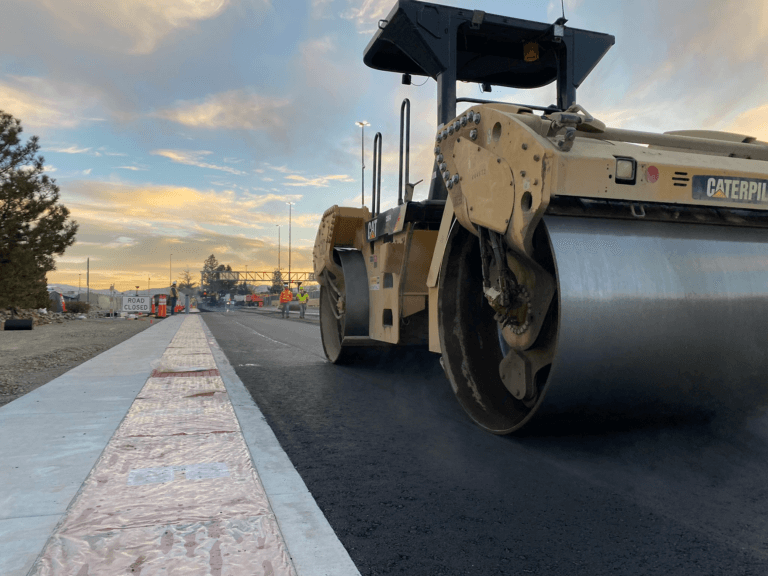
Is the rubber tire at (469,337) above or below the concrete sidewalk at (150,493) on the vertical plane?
above

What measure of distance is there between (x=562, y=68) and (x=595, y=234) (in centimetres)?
278

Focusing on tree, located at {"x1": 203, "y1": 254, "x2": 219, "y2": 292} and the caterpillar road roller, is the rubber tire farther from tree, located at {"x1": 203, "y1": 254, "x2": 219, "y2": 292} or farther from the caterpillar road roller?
tree, located at {"x1": 203, "y1": 254, "x2": 219, "y2": 292}

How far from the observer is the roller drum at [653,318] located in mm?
2928

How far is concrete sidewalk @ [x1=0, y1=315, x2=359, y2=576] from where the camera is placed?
2.19 m

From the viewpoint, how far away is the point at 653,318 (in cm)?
296

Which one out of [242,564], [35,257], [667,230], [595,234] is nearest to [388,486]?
[242,564]

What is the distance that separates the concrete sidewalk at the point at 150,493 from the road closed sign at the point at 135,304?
22811 millimetres

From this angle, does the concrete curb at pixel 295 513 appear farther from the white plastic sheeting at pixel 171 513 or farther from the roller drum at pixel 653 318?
the roller drum at pixel 653 318

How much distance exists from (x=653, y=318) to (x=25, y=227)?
26797 mm

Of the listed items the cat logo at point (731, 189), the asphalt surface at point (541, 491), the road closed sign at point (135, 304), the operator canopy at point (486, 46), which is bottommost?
the asphalt surface at point (541, 491)

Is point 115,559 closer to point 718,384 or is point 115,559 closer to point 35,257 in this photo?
point 718,384

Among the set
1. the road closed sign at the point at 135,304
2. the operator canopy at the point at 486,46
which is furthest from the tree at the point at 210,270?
the operator canopy at the point at 486,46

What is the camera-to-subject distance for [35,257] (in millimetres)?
24812

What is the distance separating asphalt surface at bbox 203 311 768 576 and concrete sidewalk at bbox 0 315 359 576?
0.21 metres
